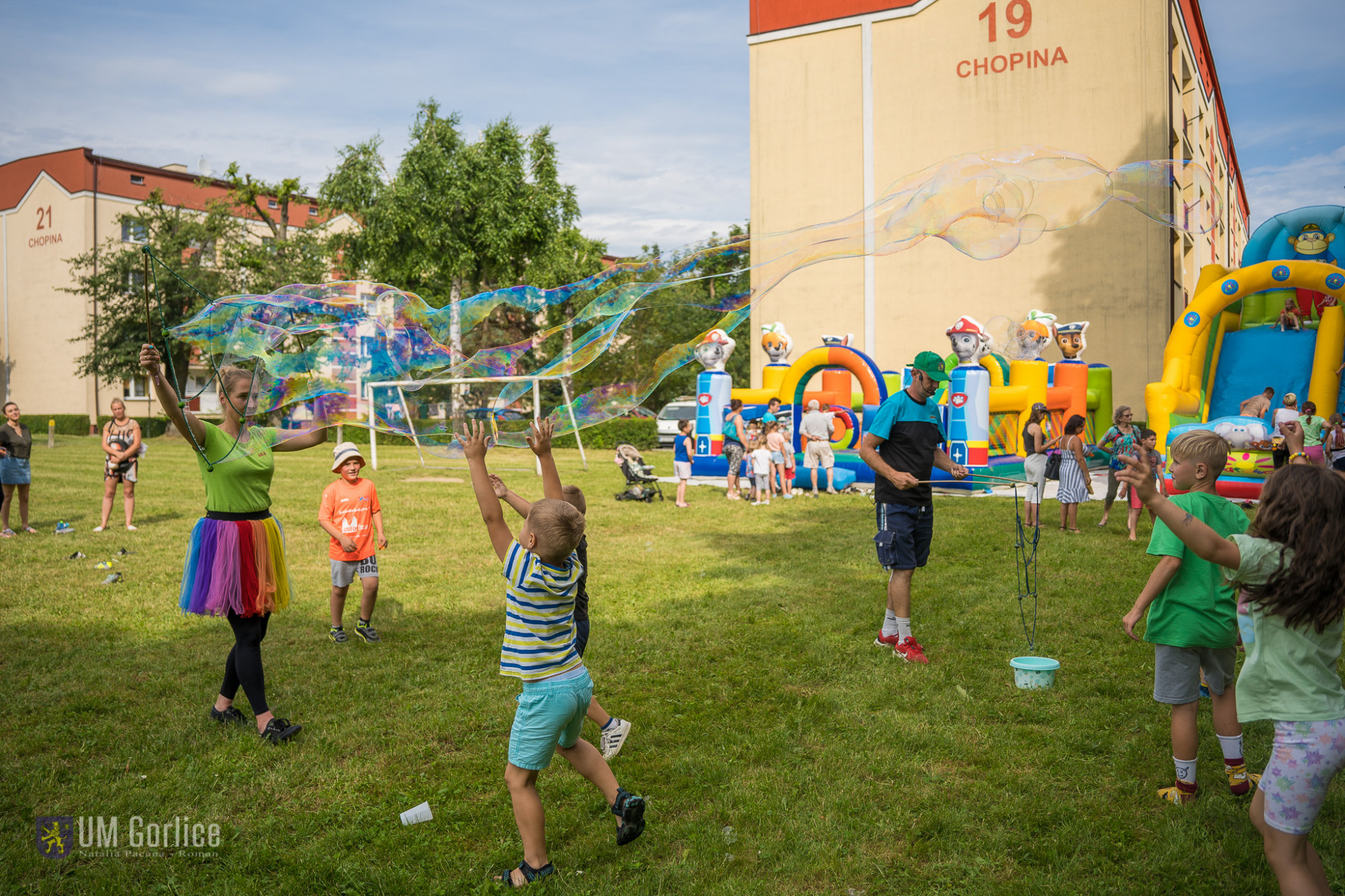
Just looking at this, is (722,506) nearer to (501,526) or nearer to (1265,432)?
(1265,432)

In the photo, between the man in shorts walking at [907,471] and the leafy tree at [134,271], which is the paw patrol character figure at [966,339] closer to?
the man in shorts walking at [907,471]

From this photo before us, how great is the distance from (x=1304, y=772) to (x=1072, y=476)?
8.92m

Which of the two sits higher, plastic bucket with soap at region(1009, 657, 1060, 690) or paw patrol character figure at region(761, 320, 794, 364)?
paw patrol character figure at region(761, 320, 794, 364)

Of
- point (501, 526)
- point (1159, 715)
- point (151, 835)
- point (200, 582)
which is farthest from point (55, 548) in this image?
point (1159, 715)

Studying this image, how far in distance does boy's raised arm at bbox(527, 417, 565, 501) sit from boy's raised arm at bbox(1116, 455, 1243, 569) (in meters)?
2.11

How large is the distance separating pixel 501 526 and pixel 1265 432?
13.5 meters

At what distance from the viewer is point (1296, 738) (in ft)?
8.80

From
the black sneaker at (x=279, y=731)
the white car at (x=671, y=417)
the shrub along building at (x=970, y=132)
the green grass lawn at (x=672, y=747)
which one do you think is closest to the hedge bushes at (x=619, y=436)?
the white car at (x=671, y=417)

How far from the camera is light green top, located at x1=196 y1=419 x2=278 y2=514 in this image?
4529mm

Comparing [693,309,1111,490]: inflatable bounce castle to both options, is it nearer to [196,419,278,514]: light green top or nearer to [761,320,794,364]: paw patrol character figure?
[761,320,794,364]: paw patrol character figure

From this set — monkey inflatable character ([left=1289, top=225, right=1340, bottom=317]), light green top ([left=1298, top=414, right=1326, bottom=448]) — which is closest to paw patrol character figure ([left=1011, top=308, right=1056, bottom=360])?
monkey inflatable character ([left=1289, top=225, right=1340, bottom=317])

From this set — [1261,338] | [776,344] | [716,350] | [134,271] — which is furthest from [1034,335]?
[134,271]

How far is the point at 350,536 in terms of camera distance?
6434 mm

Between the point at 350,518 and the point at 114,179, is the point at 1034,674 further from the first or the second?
the point at 114,179
